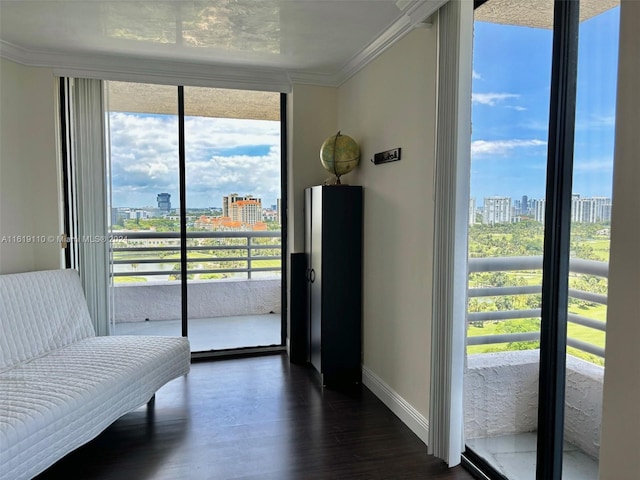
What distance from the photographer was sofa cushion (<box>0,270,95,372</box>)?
274cm

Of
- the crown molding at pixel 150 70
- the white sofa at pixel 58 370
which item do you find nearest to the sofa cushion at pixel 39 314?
the white sofa at pixel 58 370

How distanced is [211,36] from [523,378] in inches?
112

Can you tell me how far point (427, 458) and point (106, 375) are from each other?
188 cm

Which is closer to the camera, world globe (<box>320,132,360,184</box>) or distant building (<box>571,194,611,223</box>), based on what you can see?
distant building (<box>571,194,611,223</box>)

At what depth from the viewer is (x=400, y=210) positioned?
9.18 ft

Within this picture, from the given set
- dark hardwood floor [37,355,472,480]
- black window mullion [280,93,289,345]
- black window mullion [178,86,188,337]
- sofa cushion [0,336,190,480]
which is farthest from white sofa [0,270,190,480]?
black window mullion [280,93,289,345]

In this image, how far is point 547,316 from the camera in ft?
5.91

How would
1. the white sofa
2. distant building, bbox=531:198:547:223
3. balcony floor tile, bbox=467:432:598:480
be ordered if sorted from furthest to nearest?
the white sofa → distant building, bbox=531:198:547:223 → balcony floor tile, bbox=467:432:598:480

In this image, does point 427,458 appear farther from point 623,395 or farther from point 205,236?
point 205,236

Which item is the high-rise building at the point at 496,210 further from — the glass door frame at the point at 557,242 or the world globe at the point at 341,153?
the world globe at the point at 341,153

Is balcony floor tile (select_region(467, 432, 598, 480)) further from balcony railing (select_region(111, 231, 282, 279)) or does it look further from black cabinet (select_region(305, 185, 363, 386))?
balcony railing (select_region(111, 231, 282, 279))

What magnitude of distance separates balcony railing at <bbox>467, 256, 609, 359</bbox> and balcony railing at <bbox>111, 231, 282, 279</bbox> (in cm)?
235

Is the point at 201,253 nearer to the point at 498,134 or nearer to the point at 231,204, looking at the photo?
the point at 231,204

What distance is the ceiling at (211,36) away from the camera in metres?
2.50
